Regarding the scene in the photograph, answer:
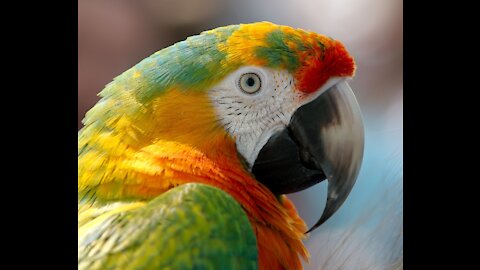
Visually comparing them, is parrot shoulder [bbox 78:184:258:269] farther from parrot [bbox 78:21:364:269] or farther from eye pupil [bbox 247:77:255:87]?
eye pupil [bbox 247:77:255:87]

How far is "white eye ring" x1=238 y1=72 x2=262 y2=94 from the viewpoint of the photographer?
912mm

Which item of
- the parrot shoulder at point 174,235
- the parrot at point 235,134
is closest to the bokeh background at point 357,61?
the parrot at point 235,134

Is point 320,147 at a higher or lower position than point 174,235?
higher

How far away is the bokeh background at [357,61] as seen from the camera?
38.6 inches

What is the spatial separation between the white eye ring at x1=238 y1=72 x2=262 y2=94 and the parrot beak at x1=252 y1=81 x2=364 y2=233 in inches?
3.2

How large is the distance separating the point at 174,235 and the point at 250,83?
1.01 ft

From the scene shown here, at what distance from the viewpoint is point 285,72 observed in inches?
36.2

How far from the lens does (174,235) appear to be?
736mm

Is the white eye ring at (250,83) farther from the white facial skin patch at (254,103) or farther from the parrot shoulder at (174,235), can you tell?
the parrot shoulder at (174,235)

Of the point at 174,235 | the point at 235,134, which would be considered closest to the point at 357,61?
the point at 235,134

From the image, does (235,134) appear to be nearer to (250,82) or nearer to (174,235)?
(250,82)
